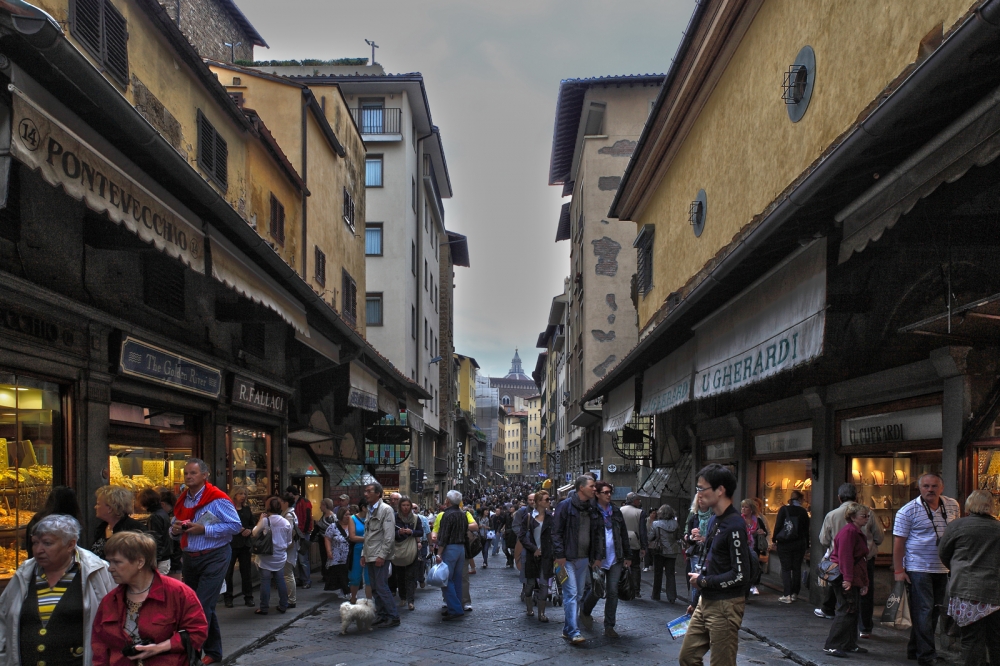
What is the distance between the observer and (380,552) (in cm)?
1044

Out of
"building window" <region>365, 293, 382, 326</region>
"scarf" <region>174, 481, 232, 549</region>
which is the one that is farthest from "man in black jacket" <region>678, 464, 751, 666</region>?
"building window" <region>365, 293, 382, 326</region>

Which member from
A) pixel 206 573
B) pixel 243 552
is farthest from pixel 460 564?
pixel 206 573

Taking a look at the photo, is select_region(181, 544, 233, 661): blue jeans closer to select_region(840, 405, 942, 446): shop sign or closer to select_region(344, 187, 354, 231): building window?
select_region(840, 405, 942, 446): shop sign

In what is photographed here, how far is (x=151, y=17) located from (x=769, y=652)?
10.4 metres

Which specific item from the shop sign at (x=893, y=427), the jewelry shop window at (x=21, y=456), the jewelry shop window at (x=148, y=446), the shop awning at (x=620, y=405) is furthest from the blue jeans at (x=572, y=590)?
the shop awning at (x=620, y=405)

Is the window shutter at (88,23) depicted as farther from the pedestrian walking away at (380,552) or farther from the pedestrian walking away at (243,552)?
the pedestrian walking away at (243,552)

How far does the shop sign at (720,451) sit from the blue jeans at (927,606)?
8.62 meters

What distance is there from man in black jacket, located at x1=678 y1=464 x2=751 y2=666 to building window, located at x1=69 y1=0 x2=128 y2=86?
7699 millimetres

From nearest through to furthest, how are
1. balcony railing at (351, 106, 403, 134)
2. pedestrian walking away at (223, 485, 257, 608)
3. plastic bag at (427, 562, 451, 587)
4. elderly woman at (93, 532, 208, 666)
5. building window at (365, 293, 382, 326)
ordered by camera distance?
elderly woman at (93, 532, 208, 666), plastic bag at (427, 562, 451, 587), pedestrian walking away at (223, 485, 257, 608), building window at (365, 293, 382, 326), balcony railing at (351, 106, 403, 134)

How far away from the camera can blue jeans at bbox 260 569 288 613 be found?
11570 millimetres

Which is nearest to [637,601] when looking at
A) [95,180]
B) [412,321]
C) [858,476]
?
[858,476]

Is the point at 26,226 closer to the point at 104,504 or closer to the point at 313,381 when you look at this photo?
the point at 104,504

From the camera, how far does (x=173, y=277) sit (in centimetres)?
1093

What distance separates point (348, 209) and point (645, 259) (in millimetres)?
8145
